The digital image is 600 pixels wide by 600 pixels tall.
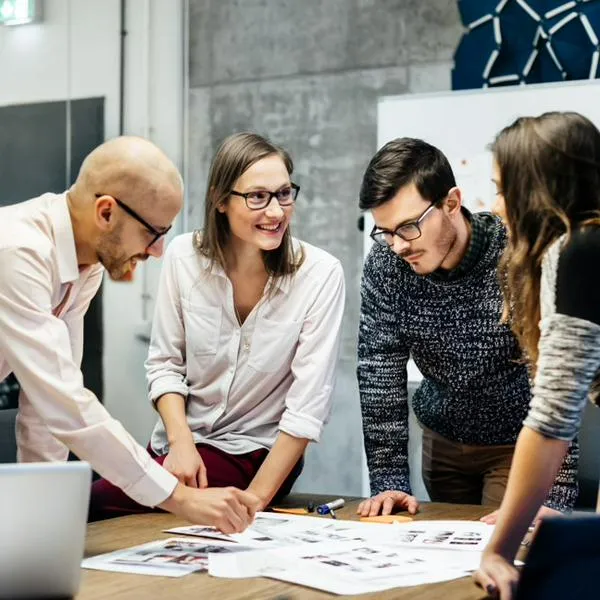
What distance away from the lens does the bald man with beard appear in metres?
2.04

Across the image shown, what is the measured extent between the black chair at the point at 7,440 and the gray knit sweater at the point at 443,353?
0.95 meters

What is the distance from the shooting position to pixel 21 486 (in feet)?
4.82

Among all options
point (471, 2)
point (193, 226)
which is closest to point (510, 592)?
point (471, 2)

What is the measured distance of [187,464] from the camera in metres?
2.62

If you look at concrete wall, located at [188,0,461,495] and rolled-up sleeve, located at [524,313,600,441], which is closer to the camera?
rolled-up sleeve, located at [524,313,600,441]

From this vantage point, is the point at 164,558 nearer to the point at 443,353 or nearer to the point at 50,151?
the point at 443,353

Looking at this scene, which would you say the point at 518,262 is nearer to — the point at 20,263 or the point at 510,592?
the point at 510,592

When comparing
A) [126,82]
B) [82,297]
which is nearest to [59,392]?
[82,297]

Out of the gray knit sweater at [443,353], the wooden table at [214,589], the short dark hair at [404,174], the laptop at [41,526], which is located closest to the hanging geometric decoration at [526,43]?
the gray knit sweater at [443,353]

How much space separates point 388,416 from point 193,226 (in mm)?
3004

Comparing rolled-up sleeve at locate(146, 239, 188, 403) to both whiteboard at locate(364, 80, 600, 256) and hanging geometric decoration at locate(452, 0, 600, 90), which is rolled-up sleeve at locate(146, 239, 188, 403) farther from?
hanging geometric decoration at locate(452, 0, 600, 90)

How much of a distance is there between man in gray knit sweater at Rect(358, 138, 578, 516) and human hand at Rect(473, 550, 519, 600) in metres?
0.91

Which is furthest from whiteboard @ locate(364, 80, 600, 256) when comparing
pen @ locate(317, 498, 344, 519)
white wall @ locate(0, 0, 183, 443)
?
pen @ locate(317, 498, 344, 519)

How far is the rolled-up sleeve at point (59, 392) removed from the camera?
2.02 meters
